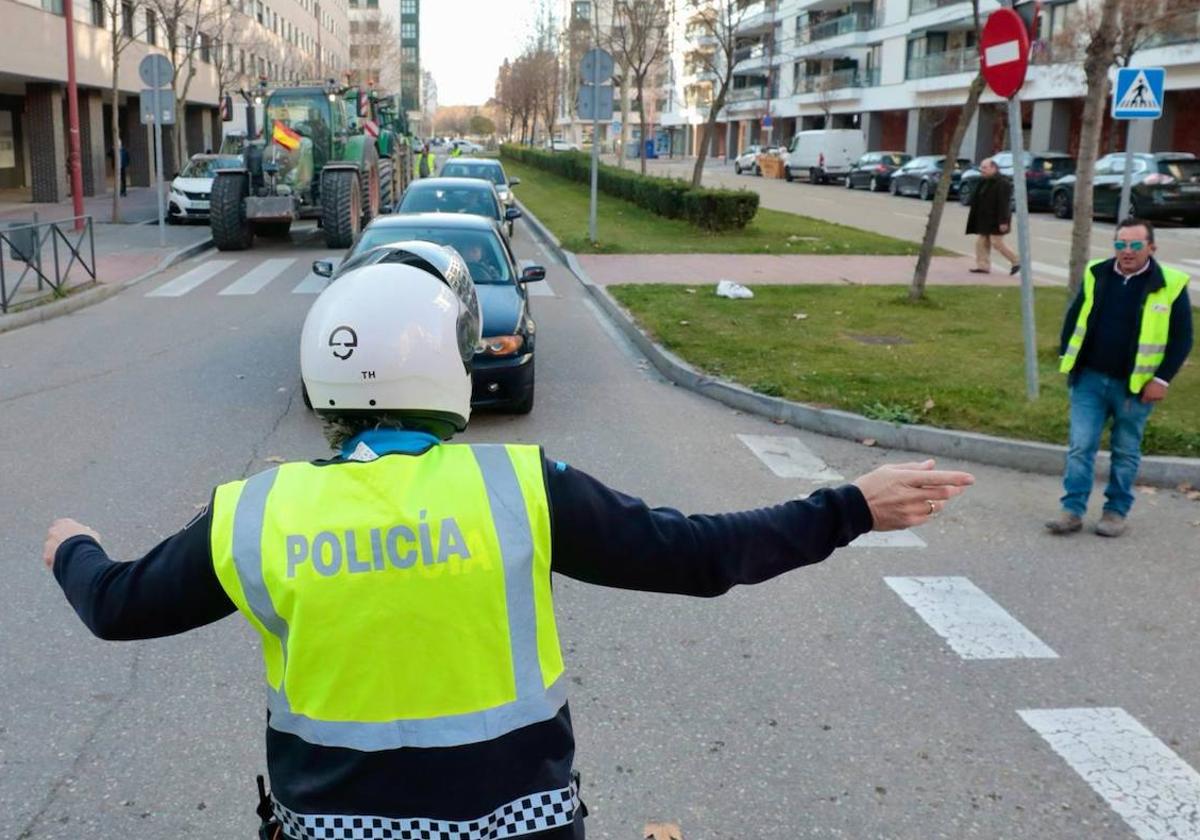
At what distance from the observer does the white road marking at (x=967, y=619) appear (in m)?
5.01

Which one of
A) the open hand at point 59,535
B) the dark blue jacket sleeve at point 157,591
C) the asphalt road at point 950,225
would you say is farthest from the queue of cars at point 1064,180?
the dark blue jacket sleeve at point 157,591

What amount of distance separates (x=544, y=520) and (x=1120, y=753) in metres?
3.15

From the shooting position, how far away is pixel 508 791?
175 centimetres

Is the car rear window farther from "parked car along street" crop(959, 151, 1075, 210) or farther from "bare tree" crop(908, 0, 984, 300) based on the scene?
"bare tree" crop(908, 0, 984, 300)

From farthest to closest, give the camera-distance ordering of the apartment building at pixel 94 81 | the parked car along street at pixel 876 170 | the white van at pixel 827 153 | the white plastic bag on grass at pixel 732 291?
→ the white van at pixel 827 153 → the parked car along street at pixel 876 170 → the apartment building at pixel 94 81 → the white plastic bag on grass at pixel 732 291

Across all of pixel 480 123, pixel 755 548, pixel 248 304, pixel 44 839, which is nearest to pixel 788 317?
pixel 248 304

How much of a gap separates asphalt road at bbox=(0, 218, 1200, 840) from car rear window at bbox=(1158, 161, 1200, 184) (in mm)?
23770

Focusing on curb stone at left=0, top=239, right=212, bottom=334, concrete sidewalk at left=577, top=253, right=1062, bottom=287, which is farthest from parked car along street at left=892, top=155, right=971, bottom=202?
curb stone at left=0, top=239, right=212, bottom=334

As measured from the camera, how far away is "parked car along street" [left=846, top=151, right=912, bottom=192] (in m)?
46.5

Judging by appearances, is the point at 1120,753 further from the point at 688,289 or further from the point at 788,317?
the point at 688,289

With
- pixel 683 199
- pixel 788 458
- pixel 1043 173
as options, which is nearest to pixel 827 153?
pixel 1043 173

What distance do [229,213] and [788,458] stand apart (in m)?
15.4

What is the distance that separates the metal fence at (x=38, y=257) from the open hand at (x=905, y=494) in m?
13.8

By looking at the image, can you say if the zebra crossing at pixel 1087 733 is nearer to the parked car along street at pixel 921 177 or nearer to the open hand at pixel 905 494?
the open hand at pixel 905 494
